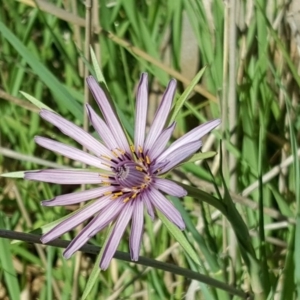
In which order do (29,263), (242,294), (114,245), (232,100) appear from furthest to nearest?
(29,263) → (232,100) → (242,294) → (114,245)

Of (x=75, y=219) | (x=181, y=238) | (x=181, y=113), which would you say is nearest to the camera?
(x=181, y=238)

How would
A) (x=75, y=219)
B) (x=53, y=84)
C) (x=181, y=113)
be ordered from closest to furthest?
1. (x=75, y=219)
2. (x=53, y=84)
3. (x=181, y=113)

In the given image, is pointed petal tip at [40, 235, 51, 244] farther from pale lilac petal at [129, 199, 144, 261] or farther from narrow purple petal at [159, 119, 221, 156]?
narrow purple petal at [159, 119, 221, 156]

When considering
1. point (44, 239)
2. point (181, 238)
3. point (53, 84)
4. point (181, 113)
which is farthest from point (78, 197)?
point (181, 113)

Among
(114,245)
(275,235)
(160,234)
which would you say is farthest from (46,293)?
(114,245)

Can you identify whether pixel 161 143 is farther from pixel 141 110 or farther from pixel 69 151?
pixel 69 151

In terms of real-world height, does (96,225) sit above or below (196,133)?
below

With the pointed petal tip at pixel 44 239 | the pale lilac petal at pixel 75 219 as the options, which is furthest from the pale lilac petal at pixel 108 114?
the pointed petal tip at pixel 44 239

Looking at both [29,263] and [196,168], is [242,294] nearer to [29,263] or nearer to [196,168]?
[196,168]

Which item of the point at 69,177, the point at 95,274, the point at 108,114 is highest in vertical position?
the point at 108,114
